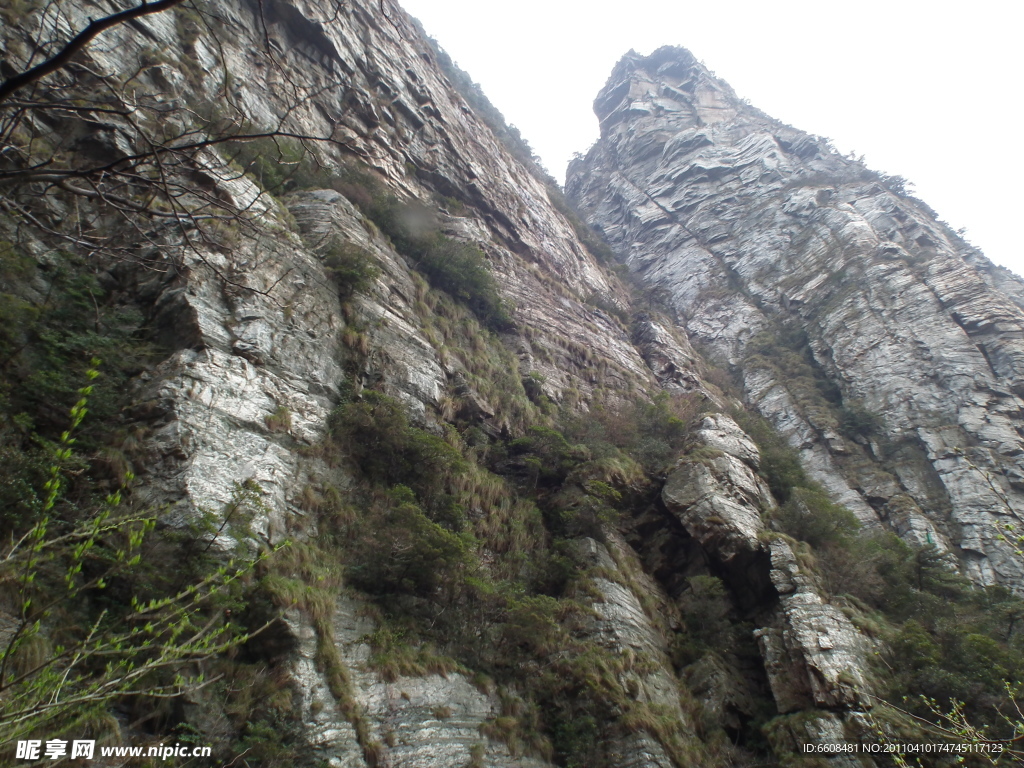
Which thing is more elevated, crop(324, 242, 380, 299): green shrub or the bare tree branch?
crop(324, 242, 380, 299): green shrub

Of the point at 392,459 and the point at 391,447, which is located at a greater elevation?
the point at 391,447

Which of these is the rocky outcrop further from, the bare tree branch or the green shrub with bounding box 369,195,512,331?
the bare tree branch

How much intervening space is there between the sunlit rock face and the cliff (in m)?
0.22

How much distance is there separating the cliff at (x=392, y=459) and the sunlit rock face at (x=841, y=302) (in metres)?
0.22

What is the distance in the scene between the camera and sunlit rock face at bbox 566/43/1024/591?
1756 centimetres

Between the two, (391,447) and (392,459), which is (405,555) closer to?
(392,459)

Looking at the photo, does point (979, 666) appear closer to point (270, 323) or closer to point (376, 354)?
point (376, 354)

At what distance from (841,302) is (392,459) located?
27.0 meters

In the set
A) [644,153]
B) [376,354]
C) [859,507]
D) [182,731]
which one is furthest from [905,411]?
[644,153]

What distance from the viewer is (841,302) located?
26.2 meters

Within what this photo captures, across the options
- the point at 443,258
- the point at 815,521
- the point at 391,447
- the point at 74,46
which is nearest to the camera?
the point at 74,46

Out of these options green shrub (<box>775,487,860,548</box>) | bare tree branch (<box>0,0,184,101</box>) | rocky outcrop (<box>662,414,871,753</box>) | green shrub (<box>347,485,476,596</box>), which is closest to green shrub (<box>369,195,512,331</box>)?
rocky outcrop (<box>662,414,871,753</box>)

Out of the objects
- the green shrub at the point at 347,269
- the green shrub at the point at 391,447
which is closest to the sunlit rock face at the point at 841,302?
the green shrub at the point at 391,447

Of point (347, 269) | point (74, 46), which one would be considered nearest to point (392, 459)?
point (347, 269)
